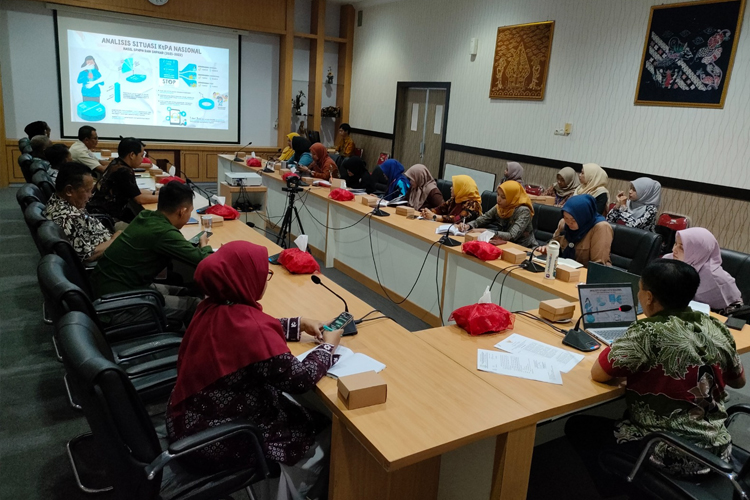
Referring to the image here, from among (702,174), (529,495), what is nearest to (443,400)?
(529,495)

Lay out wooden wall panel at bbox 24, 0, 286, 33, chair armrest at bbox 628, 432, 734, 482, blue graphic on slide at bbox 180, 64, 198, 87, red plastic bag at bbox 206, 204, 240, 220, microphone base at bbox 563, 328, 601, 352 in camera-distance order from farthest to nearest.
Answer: blue graphic on slide at bbox 180, 64, 198, 87 < wooden wall panel at bbox 24, 0, 286, 33 < red plastic bag at bbox 206, 204, 240, 220 < microphone base at bbox 563, 328, 601, 352 < chair armrest at bbox 628, 432, 734, 482

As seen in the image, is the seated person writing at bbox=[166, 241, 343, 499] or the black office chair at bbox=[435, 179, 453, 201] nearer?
the seated person writing at bbox=[166, 241, 343, 499]

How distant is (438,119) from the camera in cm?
812

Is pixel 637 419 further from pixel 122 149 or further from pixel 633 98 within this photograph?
pixel 633 98

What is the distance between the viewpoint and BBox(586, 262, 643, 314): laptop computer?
2.29 metres

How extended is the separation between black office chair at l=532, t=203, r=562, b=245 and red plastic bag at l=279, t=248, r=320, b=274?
8.56ft

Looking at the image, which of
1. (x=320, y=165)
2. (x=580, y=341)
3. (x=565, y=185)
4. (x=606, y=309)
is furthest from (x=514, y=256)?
(x=320, y=165)

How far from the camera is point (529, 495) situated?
2.21 meters

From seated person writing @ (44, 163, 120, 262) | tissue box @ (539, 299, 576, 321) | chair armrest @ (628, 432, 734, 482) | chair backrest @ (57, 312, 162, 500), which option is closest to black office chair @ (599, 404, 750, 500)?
chair armrest @ (628, 432, 734, 482)

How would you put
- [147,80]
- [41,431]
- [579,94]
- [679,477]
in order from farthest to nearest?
[147,80], [579,94], [41,431], [679,477]

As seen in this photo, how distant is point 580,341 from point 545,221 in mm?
2748

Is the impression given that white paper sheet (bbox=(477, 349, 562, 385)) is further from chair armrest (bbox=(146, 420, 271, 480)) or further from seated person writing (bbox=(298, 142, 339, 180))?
seated person writing (bbox=(298, 142, 339, 180))

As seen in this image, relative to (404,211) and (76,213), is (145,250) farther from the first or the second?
(404,211)

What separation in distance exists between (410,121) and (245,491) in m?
7.43
